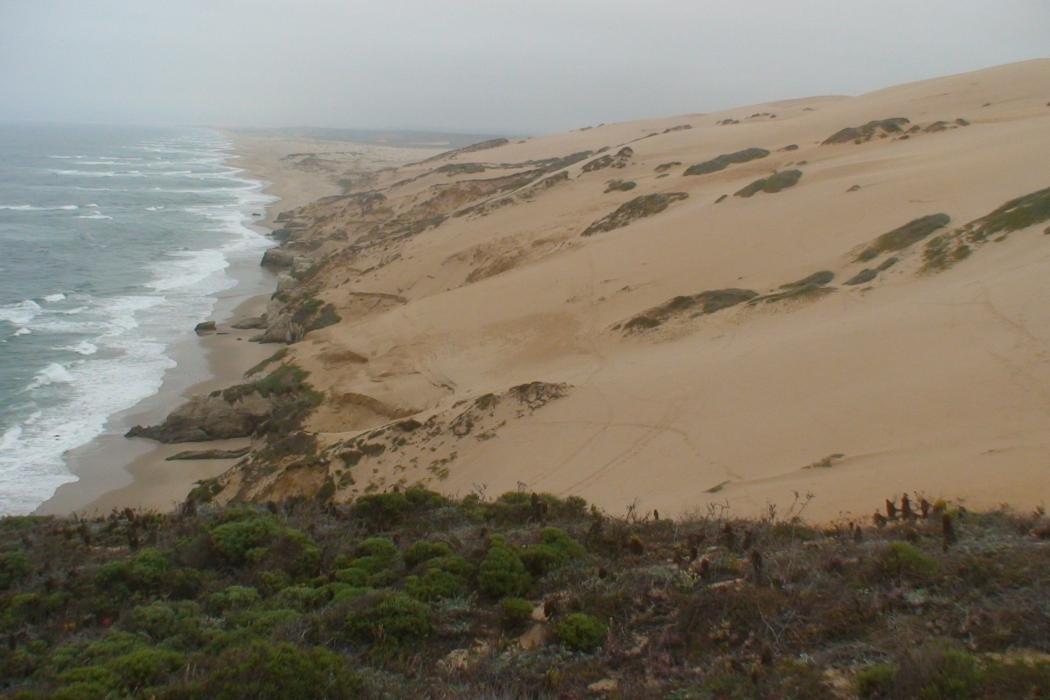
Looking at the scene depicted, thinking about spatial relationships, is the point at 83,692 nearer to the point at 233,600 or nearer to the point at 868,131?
the point at 233,600

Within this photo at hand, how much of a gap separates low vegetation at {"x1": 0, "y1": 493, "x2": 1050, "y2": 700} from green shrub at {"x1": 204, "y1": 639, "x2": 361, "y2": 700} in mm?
11

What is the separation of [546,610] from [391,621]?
3.47ft

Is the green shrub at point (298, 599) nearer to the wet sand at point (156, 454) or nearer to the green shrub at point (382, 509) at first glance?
the green shrub at point (382, 509)

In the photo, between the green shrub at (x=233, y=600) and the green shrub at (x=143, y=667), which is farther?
the green shrub at (x=233, y=600)

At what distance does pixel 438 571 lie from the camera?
6.12 metres

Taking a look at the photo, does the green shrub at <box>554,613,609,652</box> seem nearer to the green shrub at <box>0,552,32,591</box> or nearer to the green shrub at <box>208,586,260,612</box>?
the green shrub at <box>208,586,260,612</box>

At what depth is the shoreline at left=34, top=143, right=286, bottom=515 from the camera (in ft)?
46.0

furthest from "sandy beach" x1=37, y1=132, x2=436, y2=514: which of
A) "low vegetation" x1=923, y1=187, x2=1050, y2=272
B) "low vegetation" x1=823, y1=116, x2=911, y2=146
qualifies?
"low vegetation" x1=823, y1=116, x2=911, y2=146

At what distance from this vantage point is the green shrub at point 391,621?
5230mm

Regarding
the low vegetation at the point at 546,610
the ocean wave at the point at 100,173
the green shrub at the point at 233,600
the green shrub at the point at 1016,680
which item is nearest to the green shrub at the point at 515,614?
the low vegetation at the point at 546,610

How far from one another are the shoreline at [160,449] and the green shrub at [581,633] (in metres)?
6.51

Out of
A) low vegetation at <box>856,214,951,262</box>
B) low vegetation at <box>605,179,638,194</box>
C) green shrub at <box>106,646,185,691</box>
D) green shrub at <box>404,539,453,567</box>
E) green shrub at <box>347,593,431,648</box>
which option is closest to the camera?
green shrub at <box>106,646,185,691</box>

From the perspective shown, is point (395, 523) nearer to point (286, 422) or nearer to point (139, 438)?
point (286, 422)

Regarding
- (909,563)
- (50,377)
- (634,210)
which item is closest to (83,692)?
(909,563)
